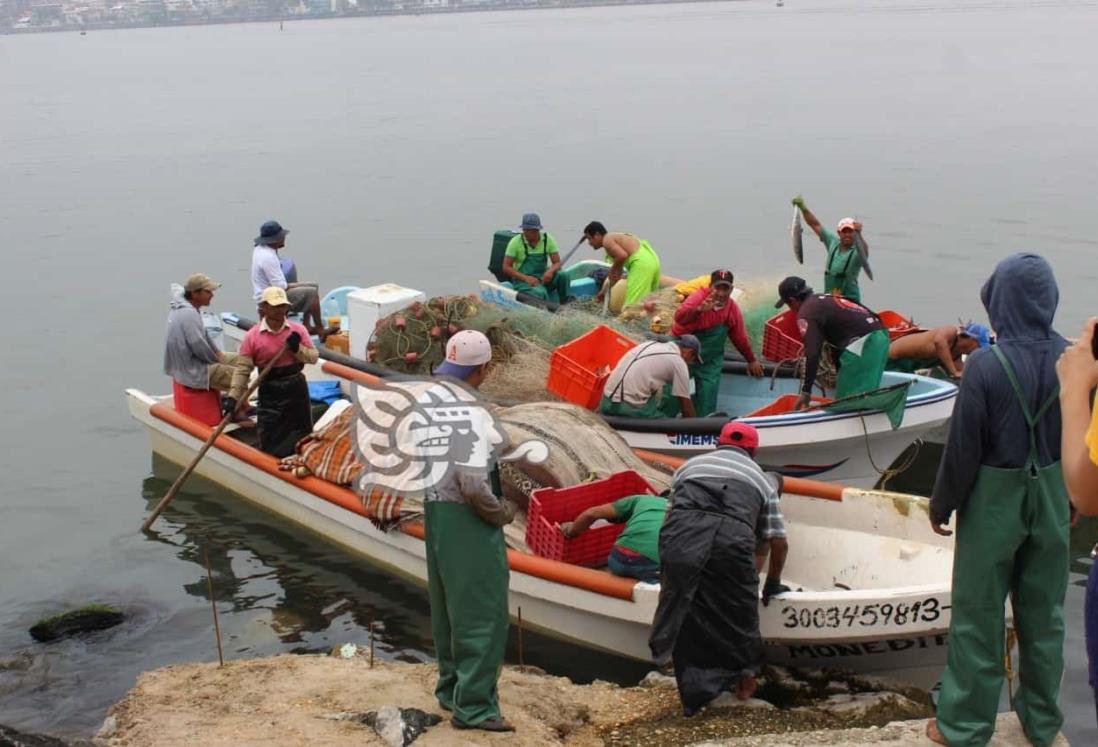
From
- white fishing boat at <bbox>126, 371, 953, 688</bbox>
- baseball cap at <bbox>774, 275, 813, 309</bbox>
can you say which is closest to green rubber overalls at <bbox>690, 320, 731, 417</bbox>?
baseball cap at <bbox>774, 275, 813, 309</bbox>

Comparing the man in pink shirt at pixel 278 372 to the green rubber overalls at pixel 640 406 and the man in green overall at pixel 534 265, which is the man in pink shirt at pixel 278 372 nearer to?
the green rubber overalls at pixel 640 406

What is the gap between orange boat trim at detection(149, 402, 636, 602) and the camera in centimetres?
796

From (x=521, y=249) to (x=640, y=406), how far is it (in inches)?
176

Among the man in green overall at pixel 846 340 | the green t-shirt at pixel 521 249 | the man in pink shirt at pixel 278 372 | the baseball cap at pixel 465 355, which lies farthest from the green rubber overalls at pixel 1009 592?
the green t-shirt at pixel 521 249

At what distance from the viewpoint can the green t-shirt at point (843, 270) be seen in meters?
12.7

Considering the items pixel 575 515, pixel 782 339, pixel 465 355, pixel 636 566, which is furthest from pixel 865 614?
pixel 782 339

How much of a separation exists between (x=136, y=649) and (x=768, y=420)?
16.7 ft

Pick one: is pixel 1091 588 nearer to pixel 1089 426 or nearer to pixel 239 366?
pixel 1089 426

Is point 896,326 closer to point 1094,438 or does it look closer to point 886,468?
point 886,468

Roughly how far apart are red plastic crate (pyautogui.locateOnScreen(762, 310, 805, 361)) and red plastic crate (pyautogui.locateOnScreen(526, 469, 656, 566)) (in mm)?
3774

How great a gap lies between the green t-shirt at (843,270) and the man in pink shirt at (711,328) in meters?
1.83

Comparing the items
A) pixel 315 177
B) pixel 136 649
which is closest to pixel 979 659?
pixel 136 649

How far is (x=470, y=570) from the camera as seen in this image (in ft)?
19.6

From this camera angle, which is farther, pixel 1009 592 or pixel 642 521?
pixel 642 521
